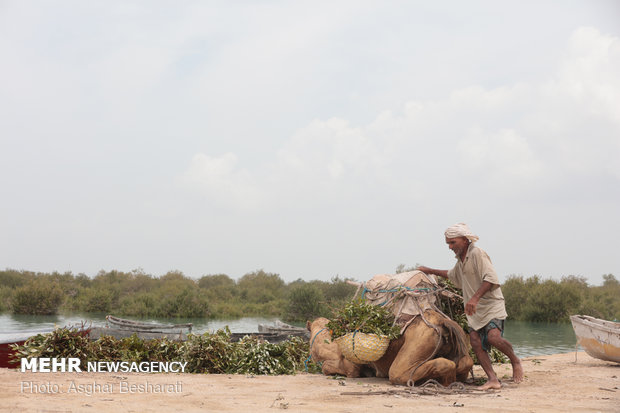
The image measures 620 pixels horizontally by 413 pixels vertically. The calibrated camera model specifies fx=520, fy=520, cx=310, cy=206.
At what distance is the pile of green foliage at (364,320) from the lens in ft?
21.3

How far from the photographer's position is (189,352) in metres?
8.01

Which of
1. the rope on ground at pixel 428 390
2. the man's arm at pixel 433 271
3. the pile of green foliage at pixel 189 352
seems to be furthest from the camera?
the pile of green foliage at pixel 189 352

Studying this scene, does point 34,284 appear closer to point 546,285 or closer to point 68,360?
point 68,360

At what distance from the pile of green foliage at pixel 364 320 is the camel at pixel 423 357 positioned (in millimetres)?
225

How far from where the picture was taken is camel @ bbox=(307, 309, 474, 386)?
6148 millimetres

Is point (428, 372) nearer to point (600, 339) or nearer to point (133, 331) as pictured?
point (600, 339)

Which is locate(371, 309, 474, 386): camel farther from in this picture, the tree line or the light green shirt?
the tree line

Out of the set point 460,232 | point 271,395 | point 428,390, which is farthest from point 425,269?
point 271,395

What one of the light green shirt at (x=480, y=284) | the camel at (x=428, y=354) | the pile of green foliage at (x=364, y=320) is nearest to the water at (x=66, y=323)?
the pile of green foliage at (x=364, y=320)

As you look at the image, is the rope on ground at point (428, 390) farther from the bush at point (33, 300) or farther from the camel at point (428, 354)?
the bush at point (33, 300)

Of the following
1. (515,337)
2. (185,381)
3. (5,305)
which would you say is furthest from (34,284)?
(185,381)

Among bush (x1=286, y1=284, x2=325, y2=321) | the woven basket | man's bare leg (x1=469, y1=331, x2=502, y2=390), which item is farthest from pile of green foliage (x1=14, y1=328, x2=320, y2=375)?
bush (x1=286, y1=284, x2=325, y2=321)

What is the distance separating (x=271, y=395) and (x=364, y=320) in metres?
1.61

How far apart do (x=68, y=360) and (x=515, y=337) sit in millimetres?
20042
